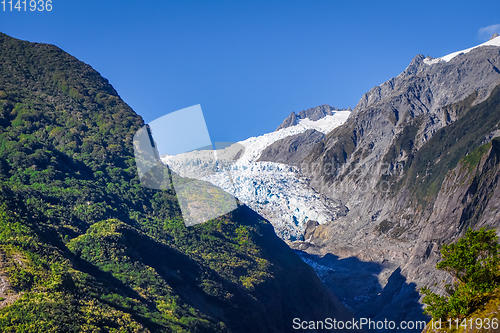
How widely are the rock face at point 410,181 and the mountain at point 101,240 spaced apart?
36598 millimetres

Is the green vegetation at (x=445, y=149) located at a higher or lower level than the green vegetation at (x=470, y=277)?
higher

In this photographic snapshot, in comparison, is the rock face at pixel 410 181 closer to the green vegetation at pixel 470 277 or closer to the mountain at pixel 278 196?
the mountain at pixel 278 196

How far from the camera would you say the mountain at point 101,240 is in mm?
29359

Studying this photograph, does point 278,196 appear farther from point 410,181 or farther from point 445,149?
point 445,149

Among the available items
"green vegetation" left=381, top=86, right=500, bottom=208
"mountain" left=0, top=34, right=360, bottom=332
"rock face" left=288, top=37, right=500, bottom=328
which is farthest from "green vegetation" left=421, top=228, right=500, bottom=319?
"green vegetation" left=381, top=86, right=500, bottom=208

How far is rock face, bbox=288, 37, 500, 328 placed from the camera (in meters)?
87.4

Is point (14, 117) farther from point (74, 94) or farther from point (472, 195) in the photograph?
point (472, 195)

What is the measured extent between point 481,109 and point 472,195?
54580 mm

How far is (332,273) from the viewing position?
4466 inches

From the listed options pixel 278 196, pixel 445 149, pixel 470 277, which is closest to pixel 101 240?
pixel 470 277

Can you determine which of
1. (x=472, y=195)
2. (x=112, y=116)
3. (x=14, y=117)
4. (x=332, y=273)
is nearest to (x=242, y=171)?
(x=332, y=273)

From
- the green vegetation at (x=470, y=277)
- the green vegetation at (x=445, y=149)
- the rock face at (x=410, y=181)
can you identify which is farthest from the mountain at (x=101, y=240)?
the green vegetation at (x=445, y=149)

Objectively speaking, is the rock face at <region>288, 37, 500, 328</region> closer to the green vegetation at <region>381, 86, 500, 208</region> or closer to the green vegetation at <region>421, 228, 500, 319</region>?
the green vegetation at <region>381, 86, 500, 208</region>

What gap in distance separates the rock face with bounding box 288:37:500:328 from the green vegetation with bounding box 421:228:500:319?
2185 inches
